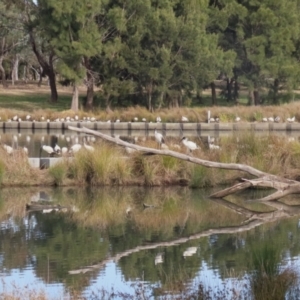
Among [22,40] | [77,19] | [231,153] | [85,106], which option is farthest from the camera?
[22,40]

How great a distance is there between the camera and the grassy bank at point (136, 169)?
53.1 feet

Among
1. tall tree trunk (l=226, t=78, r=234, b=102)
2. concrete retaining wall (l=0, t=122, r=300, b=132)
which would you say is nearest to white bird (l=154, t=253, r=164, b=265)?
concrete retaining wall (l=0, t=122, r=300, b=132)

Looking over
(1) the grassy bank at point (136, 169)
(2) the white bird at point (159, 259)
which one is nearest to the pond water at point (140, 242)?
(2) the white bird at point (159, 259)

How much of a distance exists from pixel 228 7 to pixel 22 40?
18295 mm

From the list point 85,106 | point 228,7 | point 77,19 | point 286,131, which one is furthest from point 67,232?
point 228,7

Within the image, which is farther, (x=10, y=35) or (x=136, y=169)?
(x=10, y=35)

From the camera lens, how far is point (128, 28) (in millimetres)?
47844

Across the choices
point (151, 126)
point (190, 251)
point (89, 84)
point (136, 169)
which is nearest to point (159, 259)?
point (190, 251)

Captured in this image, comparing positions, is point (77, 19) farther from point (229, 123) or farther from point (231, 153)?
point (231, 153)

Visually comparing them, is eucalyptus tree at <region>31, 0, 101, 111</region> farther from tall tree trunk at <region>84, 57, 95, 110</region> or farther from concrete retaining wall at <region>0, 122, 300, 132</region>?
concrete retaining wall at <region>0, 122, 300, 132</region>

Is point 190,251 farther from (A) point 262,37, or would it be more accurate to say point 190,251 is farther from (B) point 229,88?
(B) point 229,88

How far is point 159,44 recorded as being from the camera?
1887 inches

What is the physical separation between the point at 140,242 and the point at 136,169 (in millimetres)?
5693

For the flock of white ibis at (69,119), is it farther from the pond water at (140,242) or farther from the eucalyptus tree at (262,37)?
the pond water at (140,242)
